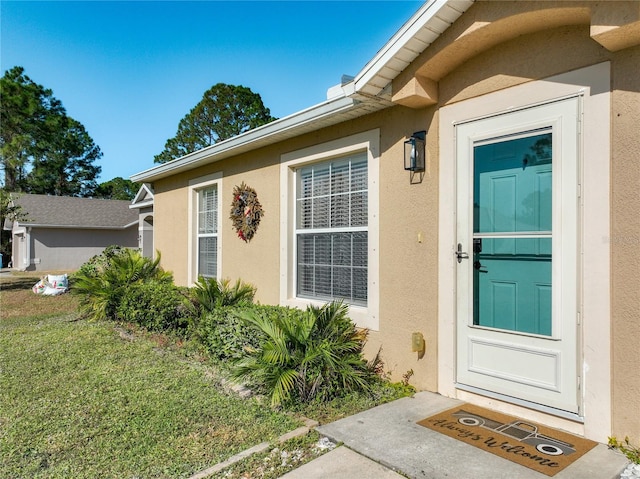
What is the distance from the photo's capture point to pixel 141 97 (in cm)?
1238

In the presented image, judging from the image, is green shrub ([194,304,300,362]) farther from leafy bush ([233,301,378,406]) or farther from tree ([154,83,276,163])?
tree ([154,83,276,163])

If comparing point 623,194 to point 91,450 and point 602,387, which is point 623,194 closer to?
point 602,387

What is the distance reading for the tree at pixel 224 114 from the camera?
95.1 ft

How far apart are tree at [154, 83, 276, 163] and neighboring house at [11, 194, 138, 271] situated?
7.38 m

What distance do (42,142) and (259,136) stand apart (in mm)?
32141

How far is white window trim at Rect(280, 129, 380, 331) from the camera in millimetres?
4945

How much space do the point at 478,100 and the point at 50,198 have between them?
27913 mm

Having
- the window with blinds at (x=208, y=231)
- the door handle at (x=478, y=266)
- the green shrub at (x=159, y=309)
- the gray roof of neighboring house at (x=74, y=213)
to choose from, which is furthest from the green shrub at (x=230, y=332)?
the gray roof of neighboring house at (x=74, y=213)

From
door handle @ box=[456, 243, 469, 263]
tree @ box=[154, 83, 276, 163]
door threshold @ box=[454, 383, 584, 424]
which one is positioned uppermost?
tree @ box=[154, 83, 276, 163]

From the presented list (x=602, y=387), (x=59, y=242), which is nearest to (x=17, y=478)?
(x=602, y=387)

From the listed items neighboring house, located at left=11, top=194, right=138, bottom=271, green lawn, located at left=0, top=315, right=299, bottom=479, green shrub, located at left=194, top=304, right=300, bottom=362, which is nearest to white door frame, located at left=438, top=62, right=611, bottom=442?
green lawn, located at left=0, top=315, right=299, bottom=479

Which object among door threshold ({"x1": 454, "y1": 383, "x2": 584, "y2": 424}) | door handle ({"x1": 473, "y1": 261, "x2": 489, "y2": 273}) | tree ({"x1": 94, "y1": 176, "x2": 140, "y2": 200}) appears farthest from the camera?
tree ({"x1": 94, "y1": 176, "x2": 140, "y2": 200})

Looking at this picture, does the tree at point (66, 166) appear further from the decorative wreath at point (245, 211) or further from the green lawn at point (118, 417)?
the green lawn at point (118, 417)

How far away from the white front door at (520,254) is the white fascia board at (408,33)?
0.94 metres
